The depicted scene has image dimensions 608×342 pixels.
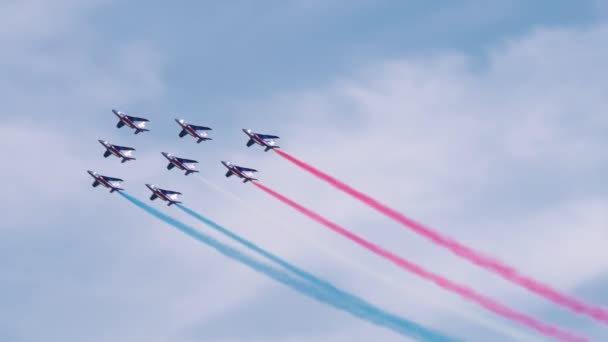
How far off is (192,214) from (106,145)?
24.8 meters

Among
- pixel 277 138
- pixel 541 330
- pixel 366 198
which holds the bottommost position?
pixel 541 330

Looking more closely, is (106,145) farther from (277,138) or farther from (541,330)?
(541,330)

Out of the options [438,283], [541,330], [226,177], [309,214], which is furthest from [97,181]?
[541,330]

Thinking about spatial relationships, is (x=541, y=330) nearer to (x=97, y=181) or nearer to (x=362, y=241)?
(x=362, y=241)

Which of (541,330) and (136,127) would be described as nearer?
(541,330)

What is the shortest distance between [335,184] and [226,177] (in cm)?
2220

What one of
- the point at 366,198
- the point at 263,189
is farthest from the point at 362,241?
the point at 263,189

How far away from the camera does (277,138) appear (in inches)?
6181

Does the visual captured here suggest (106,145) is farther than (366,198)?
Yes

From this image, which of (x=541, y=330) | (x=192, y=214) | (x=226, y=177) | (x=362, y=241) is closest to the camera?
(x=541, y=330)

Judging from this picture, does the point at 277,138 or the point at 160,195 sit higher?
the point at 277,138

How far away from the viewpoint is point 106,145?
167 meters

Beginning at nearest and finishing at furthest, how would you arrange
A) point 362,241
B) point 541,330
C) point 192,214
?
point 541,330 → point 362,241 → point 192,214

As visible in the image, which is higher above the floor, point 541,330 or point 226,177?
point 226,177
